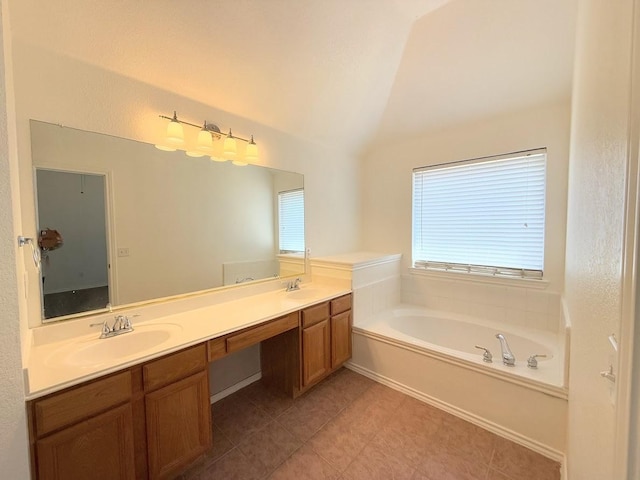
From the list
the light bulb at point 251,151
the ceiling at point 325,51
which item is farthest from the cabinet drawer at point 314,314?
the ceiling at point 325,51

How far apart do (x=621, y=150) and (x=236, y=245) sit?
227 cm

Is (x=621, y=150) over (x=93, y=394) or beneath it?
over

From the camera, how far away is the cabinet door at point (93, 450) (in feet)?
3.51

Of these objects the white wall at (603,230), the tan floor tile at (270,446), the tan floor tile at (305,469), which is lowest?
the tan floor tile at (305,469)

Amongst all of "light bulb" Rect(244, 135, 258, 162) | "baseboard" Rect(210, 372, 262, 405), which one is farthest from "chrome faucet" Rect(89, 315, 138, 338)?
"light bulb" Rect(244, 135, 258, 162)

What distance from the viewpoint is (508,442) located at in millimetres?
1811

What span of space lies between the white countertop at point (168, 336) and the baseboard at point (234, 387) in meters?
0.78

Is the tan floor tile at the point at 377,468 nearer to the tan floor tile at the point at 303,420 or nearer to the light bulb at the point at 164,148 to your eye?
the tan floor tile at the point at 303,420

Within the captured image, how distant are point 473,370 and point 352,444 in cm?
103

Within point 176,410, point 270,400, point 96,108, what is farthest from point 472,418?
point 96,108

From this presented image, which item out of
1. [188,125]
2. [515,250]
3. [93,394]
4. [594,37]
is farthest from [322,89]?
[93,394]

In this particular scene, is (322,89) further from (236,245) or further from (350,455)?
(350,455)

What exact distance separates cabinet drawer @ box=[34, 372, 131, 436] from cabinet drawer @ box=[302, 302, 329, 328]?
119 centimetres

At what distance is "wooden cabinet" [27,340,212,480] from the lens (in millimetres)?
1072
